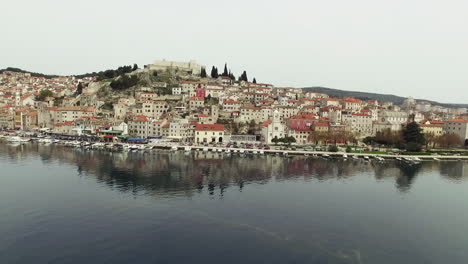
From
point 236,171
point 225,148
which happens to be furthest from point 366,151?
point 236,171

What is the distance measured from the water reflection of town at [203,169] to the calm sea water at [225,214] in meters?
0.21

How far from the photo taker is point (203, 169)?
113 ft

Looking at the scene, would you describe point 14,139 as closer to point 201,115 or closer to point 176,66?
point 201,115

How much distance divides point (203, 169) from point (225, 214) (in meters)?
14.3

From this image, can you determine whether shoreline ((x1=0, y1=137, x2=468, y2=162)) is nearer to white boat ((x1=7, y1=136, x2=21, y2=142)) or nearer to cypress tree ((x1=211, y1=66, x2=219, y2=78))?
white boat ((x1=7, y1=136, x2=21, y2=142))

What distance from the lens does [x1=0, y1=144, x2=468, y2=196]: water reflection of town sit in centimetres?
2798

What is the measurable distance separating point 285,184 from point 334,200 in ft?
18.4

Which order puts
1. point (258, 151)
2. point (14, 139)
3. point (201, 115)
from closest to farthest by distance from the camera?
point (258, 151) < point (14, 139) < point (201, 115)

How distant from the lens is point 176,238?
16.7 metres

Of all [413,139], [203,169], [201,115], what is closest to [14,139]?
[201,115]

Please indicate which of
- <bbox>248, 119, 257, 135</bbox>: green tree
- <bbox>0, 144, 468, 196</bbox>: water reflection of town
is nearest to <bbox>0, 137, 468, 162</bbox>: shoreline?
<bbox>0, 144, 468, 196</bbox>: water reflection of town

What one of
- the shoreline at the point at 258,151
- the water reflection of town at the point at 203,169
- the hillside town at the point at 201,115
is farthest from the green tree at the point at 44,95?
the water reflection of town at the point at 203,169

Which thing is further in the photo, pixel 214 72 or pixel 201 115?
pixel 214 72

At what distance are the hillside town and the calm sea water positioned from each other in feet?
60.4
